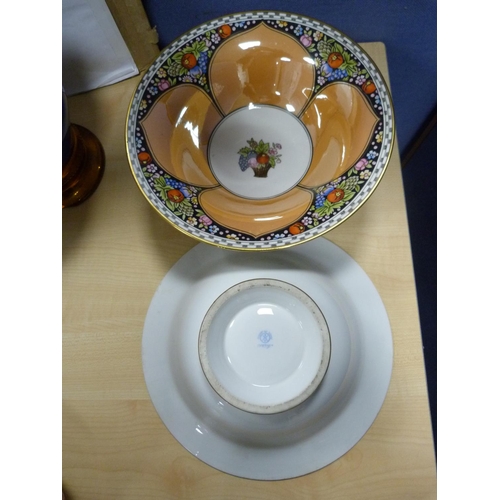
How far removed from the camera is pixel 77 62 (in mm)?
590

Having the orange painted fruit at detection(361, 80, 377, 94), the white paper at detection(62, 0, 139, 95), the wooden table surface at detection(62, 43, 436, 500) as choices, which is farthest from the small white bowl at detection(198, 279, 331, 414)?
the white paper at detection(62, 0, 139, 95)

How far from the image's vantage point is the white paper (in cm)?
52

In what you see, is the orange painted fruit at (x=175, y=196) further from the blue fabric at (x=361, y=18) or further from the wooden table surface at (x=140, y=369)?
the blue fabric at (x=361, y=18)

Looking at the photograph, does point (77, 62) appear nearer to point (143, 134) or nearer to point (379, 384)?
point (143, 134)

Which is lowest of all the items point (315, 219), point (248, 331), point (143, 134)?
point (248, 331)

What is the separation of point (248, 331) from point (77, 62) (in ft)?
1.45

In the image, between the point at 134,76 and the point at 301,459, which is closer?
the point at 301,459

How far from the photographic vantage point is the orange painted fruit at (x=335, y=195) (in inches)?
19.1

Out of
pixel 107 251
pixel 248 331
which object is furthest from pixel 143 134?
pixel 248 331

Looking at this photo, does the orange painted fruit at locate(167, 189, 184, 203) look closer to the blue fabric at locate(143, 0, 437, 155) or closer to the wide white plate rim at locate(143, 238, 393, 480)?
the wide white plate rim at locate(143, 238, 393, 480)

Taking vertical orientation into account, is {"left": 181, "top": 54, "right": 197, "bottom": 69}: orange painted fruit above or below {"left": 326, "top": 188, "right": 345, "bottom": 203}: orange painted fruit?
above

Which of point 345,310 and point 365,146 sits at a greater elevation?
point 365,146

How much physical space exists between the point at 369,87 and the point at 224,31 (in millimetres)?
197

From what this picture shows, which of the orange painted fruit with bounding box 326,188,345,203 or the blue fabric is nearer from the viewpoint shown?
the orange painted fruit with bounding box 326,188,345,203
